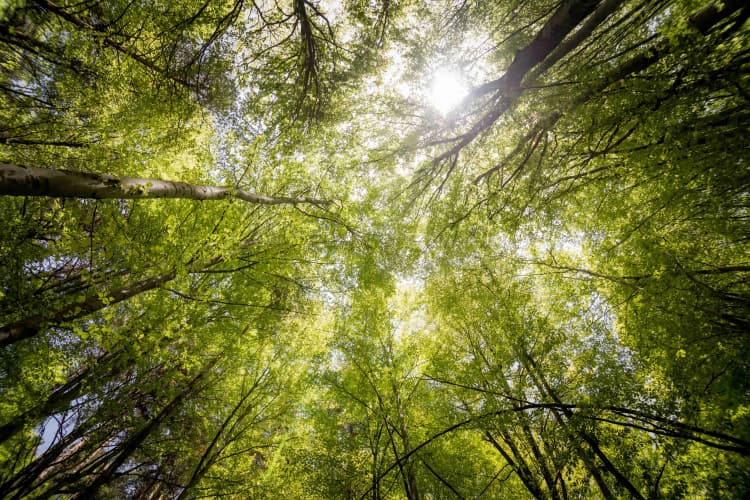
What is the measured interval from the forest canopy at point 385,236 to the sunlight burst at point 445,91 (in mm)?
36

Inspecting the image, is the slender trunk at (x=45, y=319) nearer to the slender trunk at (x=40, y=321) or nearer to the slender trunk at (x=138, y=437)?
the slender trunk at (x=40, y=321)

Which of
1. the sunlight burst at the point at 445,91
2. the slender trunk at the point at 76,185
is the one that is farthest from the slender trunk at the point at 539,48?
the slender trunk at the point at 76,185

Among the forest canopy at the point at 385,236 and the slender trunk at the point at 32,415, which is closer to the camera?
the forest canopy at the point at 385,236

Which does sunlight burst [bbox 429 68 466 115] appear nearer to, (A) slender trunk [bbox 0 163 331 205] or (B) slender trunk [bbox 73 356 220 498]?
(A) slender trunk [bbox 0 163 331 205]

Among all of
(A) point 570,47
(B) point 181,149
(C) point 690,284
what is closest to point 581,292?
(C) point 690,284

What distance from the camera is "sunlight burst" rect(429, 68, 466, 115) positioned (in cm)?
485

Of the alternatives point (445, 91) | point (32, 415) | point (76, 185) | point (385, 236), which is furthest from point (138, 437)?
point (445, 91)

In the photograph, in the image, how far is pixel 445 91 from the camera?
5027 millimetres

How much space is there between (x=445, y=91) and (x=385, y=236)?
318cm

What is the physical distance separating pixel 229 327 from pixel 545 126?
711 cm

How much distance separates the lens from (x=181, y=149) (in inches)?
225

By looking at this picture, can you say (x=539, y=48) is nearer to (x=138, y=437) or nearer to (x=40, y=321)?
(x=40, y=321)

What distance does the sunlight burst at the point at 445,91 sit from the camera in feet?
15.9

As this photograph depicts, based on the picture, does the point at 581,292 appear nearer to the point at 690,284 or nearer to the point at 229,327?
the point at 690,284
